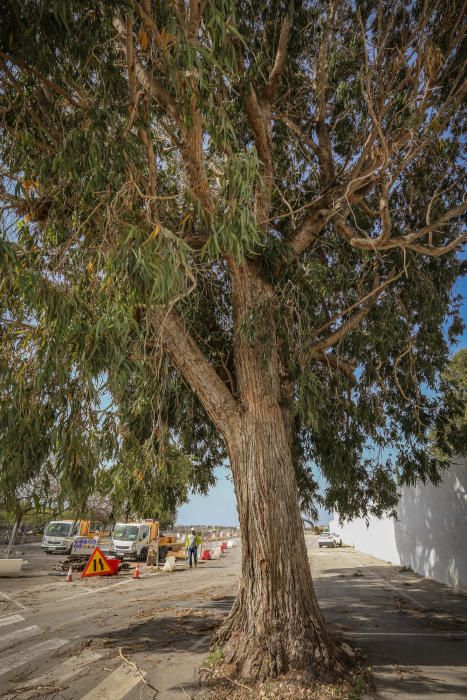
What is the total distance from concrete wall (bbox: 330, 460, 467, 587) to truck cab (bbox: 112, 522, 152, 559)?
41.6ft

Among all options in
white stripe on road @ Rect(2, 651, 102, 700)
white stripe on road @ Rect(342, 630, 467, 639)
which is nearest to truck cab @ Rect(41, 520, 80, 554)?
white stripe on road @ Rect(2, 651, 102, 700)

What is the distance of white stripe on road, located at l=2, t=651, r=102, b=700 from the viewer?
15.6ft

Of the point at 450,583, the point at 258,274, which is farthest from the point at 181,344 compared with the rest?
the point at 450,583

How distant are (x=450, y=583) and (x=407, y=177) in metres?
11.7

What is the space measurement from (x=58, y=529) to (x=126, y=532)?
534cm

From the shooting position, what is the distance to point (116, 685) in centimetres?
471

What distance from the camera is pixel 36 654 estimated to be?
609 cm

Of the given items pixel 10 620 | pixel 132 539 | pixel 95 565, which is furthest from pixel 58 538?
pixel 10 620

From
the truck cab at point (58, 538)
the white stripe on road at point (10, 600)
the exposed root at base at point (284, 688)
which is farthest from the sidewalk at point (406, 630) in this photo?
the truck cab at point (58, 538)

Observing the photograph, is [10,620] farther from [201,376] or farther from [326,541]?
[326,541]

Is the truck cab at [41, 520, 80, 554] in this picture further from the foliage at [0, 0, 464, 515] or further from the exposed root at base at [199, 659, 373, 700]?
the exposed root at base at [199, 659, 373, 700]

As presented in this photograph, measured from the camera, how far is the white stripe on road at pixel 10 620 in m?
8.21

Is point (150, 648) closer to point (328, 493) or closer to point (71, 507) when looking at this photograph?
point (71, 507)

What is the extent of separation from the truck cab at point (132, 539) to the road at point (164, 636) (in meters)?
9.87
